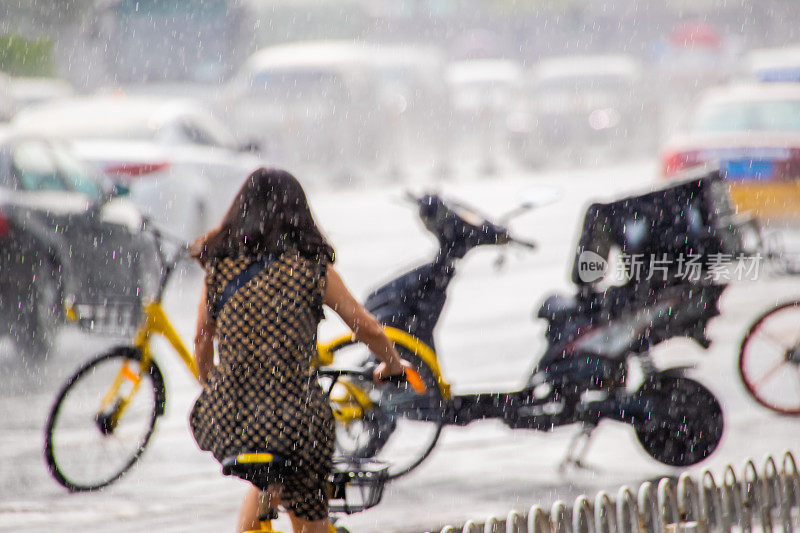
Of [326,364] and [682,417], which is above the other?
[326,364]

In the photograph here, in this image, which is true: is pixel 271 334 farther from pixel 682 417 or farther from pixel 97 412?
pixel 682 417

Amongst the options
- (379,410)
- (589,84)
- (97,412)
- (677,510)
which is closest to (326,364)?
(379,410)

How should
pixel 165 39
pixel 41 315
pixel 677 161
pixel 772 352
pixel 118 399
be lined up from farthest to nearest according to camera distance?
pixel 165 39 → pixel 677 161 → pixel 41 315 → pixel 772 352 → pixel 118 399

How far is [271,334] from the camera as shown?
3.57 meters

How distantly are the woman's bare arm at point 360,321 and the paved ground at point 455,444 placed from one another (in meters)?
1.37

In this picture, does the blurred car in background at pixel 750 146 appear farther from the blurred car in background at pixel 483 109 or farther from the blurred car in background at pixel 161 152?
the blurred car in background at pixel 483 109

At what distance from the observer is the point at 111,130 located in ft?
38.6

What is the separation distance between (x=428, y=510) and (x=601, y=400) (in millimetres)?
943

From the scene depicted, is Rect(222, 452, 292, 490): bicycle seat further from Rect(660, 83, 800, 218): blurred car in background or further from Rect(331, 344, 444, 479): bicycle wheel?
Rect(660, 83, 800, 218): blurred car in background

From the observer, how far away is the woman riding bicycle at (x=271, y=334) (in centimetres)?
356

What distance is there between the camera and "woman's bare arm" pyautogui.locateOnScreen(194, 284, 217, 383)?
12.4ft

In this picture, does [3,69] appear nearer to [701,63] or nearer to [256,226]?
[701,63]

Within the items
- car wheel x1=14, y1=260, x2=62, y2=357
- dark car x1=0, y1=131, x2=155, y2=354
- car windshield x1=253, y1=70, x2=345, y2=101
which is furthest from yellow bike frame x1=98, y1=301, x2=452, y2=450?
car windshield x1=253, y1=70, x2=345, y2=101

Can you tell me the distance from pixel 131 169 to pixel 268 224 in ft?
25.0
